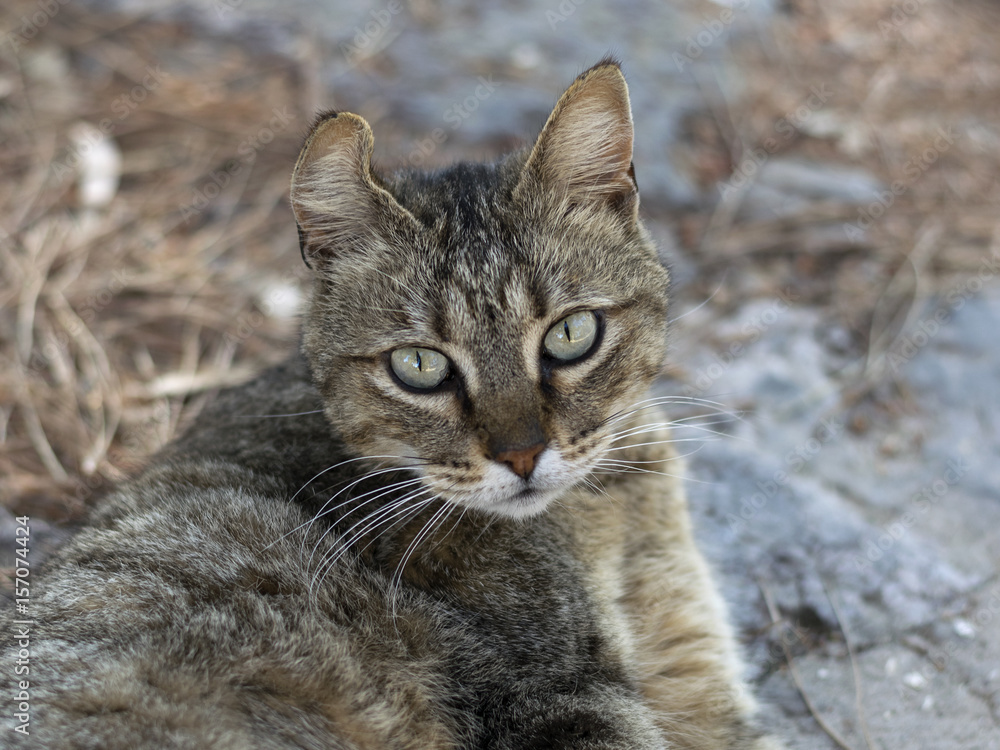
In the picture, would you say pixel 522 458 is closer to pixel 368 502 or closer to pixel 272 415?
pixel 368 502

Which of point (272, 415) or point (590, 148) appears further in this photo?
point (272, 415)

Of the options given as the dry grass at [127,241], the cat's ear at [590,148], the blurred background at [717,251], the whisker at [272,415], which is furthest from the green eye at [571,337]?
the dry grass at [127,241]

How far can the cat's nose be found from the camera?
2.19 metres

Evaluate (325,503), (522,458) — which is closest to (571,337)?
(522,458)

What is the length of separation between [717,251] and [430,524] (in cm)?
295

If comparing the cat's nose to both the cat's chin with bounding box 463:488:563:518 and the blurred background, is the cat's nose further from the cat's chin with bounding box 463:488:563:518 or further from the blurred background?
the blurred background

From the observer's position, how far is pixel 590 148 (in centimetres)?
260

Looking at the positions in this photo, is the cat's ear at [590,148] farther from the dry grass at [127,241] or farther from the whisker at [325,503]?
the dry grass at [127,241]

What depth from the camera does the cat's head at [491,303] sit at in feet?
7.50

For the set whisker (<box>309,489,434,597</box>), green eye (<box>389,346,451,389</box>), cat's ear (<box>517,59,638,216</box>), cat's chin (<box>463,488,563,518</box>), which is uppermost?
cat's ear (<box>517,59,638,216</box>)

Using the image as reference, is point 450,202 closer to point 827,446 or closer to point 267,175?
point 827,446

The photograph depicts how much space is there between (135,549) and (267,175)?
3.33 meters

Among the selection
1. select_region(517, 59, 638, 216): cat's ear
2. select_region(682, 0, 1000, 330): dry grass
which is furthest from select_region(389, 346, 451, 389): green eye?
select_region(682, 0, 1000, 330): dry grass

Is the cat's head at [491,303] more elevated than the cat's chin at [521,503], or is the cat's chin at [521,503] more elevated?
the cat's head at [491,303]
